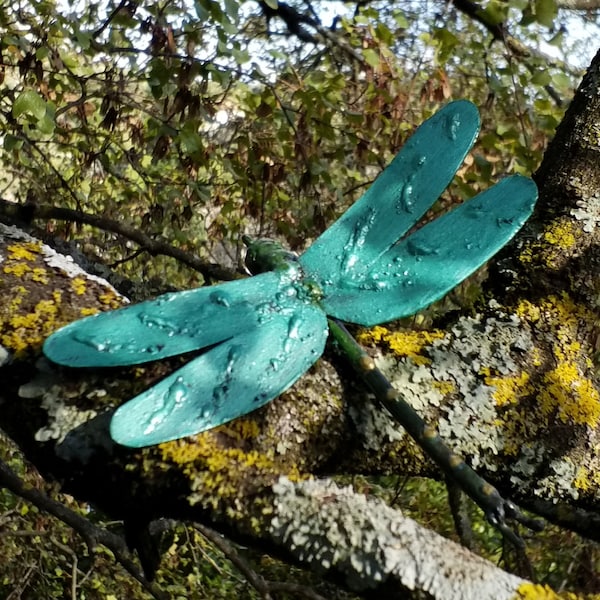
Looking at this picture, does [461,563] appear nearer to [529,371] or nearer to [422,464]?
[422,464]

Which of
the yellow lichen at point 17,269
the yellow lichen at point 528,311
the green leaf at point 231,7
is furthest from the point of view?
the green leaf at point 231,7

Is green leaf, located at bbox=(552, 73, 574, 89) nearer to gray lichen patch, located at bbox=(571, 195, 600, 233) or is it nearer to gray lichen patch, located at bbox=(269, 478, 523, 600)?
gray lichen patch, located at bbox=(571, 195, 600, 233)

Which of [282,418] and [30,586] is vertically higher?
[282,418]

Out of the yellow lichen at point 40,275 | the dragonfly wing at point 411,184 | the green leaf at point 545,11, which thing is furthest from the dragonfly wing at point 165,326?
the green leaf at point 545,11

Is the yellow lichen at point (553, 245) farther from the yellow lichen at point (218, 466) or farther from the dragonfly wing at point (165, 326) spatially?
the yellow lichen at point (218, 466)

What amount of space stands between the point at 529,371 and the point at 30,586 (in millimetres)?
2905

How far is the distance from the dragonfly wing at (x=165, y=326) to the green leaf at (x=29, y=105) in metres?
0.62

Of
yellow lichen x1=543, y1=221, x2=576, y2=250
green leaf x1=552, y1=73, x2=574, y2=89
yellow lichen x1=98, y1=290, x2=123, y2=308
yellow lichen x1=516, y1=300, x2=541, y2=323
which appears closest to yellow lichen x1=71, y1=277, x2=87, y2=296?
yellow lichen x1=98, y1=290, x2=123, y2=308

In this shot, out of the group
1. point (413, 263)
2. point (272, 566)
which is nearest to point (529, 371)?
point (413, 263)

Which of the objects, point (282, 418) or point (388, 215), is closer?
point (282, 418)

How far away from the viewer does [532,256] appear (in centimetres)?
140

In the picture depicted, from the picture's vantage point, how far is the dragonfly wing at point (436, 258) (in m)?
1.28

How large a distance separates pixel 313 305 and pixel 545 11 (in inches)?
49.7

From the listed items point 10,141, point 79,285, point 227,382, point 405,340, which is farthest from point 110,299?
point 10,141
